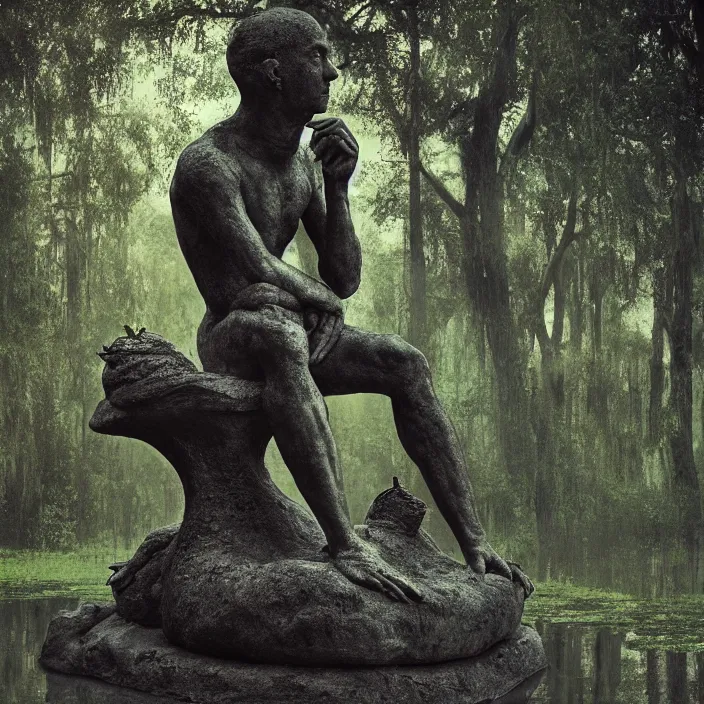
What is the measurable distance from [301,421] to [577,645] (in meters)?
1.75

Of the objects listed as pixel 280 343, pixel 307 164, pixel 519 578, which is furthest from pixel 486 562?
pixel 307 164

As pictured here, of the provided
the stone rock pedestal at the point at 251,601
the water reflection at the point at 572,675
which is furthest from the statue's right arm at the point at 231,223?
the water reflection at the point at 572,675

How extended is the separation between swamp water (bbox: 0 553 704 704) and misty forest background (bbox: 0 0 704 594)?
1.07 meters

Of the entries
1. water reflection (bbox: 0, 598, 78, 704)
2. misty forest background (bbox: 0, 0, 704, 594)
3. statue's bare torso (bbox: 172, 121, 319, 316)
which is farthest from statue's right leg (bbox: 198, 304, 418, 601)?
misty forest background (bbox: 0, 0, 704, 594)

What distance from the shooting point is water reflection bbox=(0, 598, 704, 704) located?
4465 mm

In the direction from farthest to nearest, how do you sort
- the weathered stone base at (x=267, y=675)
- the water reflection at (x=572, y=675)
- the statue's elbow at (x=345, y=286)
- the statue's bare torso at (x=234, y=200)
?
the statue's elbow at (x=345, y=286) → the statue's bare torso at (x=234, y=200) → the water reflection at (x=572, y=675) → the weathered stone base at (x=267, y=675)

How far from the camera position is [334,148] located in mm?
4859

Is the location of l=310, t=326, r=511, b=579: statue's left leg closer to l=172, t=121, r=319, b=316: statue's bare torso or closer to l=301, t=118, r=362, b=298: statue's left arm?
l=301, t=118, r=362, b=298: statue's left arm

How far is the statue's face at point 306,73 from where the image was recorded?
4.78m

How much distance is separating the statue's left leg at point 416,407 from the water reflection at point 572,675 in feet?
1.57

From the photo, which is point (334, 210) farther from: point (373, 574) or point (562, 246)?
point (562, 246)

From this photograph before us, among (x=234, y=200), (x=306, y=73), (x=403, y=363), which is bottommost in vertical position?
(x=403, y=363)

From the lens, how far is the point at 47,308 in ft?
31.0

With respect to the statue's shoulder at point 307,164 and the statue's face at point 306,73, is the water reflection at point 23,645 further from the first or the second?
the statue's face at point 306,73
